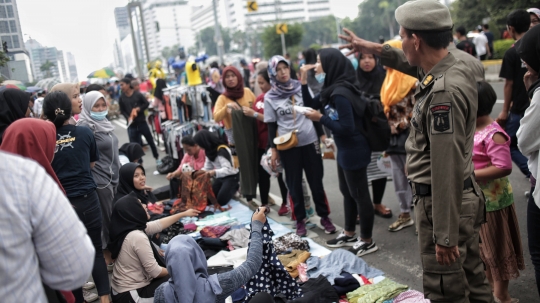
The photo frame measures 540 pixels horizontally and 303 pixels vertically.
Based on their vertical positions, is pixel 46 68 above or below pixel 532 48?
above

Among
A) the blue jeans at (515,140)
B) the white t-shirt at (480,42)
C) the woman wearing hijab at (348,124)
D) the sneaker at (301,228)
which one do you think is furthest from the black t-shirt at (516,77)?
the white t-shirt at (480,42)

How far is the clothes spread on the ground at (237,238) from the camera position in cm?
513

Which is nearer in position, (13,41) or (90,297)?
(90,297)

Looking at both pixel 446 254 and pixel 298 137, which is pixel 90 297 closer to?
pixel 298 137

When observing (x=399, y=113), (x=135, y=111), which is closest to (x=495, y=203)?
(x=399, y=113)

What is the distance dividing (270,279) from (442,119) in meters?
1.82

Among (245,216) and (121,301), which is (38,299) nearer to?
(121,301)

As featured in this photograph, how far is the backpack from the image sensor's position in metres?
4.66

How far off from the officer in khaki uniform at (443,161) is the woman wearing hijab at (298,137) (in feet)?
8.30

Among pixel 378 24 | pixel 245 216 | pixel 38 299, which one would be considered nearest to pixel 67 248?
pixel 38 299

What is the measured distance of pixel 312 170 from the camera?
17.3ft

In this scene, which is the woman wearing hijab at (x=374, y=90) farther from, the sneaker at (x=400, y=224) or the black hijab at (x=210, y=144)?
the black hijab at (x=210, y=144)

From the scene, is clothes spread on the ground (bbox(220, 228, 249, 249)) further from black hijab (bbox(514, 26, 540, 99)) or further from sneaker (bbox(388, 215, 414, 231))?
black hijab (bbox(514, 26, 540, 99))

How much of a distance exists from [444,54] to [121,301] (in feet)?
9.03
